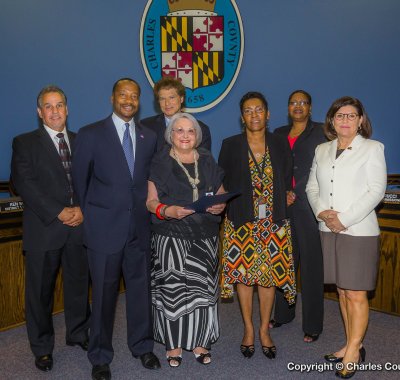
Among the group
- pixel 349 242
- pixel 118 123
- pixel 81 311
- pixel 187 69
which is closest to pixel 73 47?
pixel 187 69

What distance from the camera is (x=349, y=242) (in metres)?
2.98

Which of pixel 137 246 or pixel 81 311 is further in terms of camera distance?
pixel 81 311

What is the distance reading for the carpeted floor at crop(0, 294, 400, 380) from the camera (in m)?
3.10

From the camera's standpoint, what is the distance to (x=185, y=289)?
10.2ft

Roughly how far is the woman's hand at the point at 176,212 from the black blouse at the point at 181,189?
124 mm

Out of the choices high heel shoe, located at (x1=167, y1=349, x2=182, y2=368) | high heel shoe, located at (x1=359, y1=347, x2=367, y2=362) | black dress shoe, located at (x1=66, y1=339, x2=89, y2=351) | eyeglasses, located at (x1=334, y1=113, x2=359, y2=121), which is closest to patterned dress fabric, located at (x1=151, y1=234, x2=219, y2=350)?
high heel shoe, located at (x1=167, y1=349, x2=182, y2=368)

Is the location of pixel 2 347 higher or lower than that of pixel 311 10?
lower

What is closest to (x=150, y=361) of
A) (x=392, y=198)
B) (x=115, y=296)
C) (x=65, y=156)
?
(x=115, y=296)

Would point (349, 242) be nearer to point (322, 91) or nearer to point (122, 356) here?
point (122, 356)

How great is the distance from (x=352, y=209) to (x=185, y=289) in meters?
1.14

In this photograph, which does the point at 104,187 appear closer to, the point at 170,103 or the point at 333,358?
the point at 170,103

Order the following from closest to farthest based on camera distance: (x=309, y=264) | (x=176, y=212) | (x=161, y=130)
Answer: (x=176, y=212)
(x=161, y=130)
(x=309, y=264)

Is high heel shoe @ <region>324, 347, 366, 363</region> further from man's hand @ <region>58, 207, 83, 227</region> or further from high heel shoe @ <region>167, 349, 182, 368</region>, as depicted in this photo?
man's hand @ <region>58, 207, 83, 227</region>

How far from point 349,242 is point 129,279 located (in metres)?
1.39
